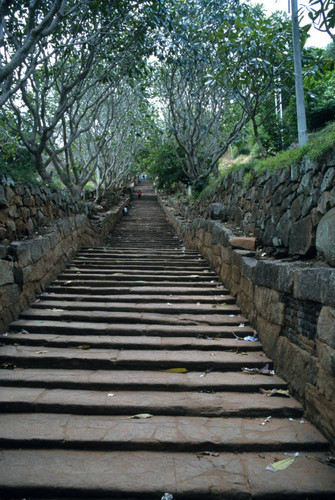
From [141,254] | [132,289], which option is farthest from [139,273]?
[141,254]

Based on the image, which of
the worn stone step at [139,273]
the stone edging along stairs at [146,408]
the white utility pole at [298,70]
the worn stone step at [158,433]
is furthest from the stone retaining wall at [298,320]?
the white utility pole at [298,70]

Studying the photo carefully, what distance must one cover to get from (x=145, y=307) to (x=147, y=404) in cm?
216

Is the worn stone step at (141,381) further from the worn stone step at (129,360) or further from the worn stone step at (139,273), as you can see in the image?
the worn stone step at (139,273)

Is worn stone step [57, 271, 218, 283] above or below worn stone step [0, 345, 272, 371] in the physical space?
above

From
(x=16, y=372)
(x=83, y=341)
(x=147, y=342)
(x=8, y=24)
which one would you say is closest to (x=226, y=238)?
(x=147, y=342)

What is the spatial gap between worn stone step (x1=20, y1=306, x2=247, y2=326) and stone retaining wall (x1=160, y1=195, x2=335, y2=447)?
0.38 m

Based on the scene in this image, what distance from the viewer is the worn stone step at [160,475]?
2.27 metres

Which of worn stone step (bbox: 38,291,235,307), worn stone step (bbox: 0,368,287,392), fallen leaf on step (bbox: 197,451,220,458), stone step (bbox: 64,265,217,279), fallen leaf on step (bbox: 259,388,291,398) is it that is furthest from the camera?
stone step (bbox: 64,265,217,279)

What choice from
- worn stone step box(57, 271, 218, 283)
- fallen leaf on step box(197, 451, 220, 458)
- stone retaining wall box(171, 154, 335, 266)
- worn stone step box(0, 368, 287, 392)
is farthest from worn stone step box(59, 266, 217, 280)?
fallen leaf on step box(197, 451, 220, 458)

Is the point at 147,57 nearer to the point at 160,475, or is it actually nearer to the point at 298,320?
the point at 298,320

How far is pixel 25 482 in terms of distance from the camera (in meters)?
2.29

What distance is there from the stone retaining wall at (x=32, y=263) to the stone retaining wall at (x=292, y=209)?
3585 mm

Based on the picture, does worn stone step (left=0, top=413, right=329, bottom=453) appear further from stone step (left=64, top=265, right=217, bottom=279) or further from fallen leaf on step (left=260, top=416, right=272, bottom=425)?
stone step (left=64, top=265, right=217, bottom=279)

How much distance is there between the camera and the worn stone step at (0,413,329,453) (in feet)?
8.80
